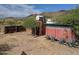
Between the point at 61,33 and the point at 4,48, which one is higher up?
the point at 61,33

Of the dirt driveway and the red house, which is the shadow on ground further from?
the red house

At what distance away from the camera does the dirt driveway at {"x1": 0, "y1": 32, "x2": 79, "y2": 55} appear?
10133 millimetres

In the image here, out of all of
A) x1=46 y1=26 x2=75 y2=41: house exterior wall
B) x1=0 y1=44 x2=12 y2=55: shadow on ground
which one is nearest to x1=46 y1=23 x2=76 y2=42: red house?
x1=46 y1=26 x2=75 y2=41: house exterior wall

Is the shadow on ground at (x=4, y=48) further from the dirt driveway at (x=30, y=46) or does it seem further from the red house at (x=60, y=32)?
the red house at (x=60, y=32)

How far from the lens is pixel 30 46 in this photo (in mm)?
10156

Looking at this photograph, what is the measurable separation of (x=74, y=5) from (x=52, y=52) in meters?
0.56

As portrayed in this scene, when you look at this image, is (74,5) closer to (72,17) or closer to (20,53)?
(72,17)

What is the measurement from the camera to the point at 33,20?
10.1 metres

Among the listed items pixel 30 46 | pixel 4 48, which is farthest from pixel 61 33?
pixel 4 48

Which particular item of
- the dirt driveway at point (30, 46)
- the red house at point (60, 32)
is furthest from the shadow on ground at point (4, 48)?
the red house at point (60, 32)

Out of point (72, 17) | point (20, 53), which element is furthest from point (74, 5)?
point (20, 53)

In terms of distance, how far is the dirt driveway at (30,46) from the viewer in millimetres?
10133

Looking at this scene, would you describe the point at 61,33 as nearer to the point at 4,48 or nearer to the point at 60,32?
the point at 60,32

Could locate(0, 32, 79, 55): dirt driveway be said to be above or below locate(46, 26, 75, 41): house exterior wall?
below
